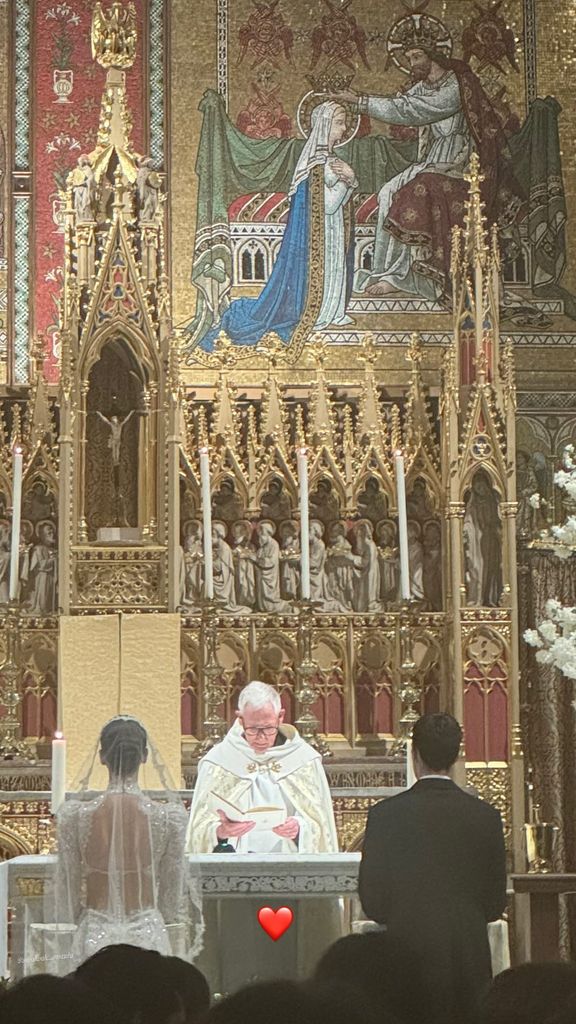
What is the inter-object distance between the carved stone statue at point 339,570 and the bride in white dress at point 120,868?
179 inches

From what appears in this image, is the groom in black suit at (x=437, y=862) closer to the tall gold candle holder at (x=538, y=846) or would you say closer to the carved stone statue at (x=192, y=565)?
the tall gold candle holder at (x=538, y=846)

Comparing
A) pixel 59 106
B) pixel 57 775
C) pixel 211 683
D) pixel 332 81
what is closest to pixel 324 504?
pixel 211 683

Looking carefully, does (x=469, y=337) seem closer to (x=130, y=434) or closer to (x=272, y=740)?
(x=130, y=434)

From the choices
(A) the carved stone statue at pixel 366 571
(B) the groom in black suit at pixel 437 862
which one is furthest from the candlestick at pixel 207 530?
(B) the groom in black suit at pixel 437 862

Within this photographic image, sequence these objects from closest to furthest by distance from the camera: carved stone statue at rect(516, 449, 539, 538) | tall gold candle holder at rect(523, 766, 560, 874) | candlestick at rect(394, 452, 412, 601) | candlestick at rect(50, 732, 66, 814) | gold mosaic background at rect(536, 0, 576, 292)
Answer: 1. candlestick at rect(50, 732, 66, 814)
2. tall gold candle holder at rect(523, 766, 560, 874)
3. candlestick at rect(394, 452, 412, 601)
4. carved stone statue at rect(516, 449, 539, 538)
5. gold mosaic background at rect(536, 0, 576, 292)

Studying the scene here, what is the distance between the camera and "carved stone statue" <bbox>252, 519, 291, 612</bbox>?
12.0m

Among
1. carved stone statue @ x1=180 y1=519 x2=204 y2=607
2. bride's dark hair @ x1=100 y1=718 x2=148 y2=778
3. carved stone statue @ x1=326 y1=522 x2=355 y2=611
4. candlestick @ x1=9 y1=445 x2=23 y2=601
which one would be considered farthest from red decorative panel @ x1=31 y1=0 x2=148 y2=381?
bride's dark hair @ x1=100 y1=718 x2=148 y2=778

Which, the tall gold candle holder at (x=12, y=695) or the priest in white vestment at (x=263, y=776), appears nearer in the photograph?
the priest in white vestment at (x=263, y=776)

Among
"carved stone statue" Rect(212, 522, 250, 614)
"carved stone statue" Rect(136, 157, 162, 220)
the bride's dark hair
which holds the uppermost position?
"carved stone statue" Rect(136, 157, 162, 220)

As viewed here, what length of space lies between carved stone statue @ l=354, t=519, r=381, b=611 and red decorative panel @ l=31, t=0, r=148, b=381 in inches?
137

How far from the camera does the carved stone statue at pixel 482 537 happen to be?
38.8 ft

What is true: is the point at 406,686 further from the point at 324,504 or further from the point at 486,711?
the point at 324,504

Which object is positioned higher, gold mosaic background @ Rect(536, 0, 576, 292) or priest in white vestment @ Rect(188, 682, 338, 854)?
gold mosaic background @ Rect(536, 0, 576, 292)

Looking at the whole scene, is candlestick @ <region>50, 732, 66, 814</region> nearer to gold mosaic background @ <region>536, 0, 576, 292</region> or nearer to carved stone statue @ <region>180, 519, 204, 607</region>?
carved stone statue @ <region>180, 519, 204, 607</region>
